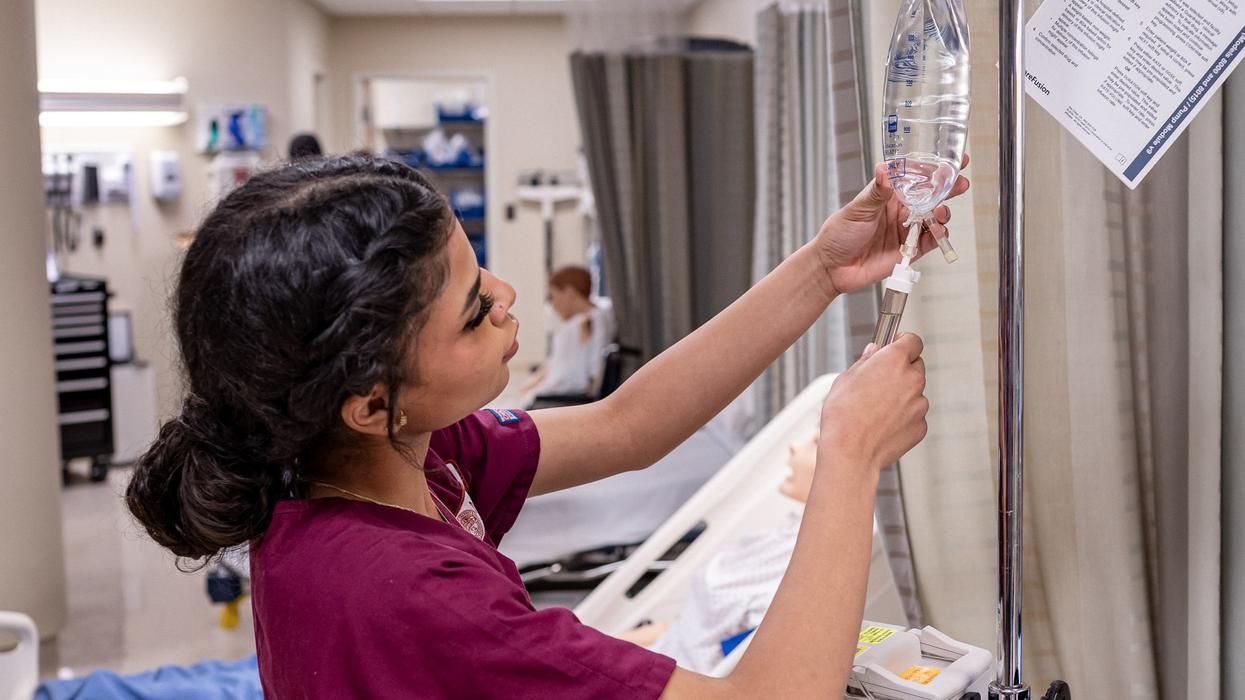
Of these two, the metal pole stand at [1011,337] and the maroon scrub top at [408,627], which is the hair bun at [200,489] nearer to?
the maroon scrub top at [408,627]

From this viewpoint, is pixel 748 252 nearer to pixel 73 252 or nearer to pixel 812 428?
pixel 812 428

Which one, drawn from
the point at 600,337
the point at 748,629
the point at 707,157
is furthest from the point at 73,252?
the point at 748,629

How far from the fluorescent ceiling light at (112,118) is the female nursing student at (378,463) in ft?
23.7

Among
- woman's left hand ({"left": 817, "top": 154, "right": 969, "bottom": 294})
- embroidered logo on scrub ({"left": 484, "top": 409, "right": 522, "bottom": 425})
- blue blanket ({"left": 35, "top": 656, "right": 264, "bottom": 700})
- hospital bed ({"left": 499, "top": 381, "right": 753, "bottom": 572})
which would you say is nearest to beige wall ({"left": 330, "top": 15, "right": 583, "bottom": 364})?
hospital bed ({"left": 499, "top": 381, "right": 753, "bottom": 572})

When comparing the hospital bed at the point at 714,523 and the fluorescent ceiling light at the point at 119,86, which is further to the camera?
the fluorescent ceiling light at the point at 119,86

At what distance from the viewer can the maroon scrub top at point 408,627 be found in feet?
3.09

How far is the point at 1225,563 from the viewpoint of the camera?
1392mm

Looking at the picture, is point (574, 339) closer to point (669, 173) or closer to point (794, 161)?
point (669, 173)

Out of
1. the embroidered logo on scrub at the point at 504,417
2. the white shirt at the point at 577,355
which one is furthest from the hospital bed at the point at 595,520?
the embroidered logo on scrub at the point at 504,417

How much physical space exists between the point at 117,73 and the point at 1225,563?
25.1 ft

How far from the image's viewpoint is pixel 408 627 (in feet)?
3.12

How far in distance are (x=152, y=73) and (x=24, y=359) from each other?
425cm

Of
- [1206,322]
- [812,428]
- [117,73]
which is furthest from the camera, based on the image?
[117,73]

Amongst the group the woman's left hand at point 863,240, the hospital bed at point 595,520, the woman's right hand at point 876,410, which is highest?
the woman's left hand at point 863,240
